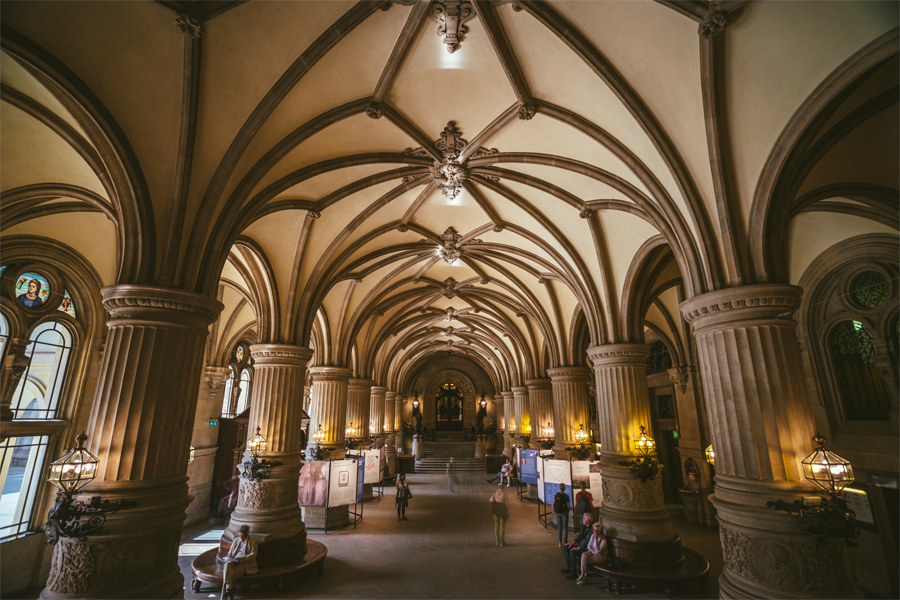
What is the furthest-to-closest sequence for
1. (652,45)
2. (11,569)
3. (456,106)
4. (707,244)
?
(11,569), (456,106), (707,244), (652,45)

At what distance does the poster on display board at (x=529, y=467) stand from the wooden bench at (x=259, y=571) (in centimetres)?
867

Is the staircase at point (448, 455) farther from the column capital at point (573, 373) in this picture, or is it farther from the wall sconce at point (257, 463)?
the wall sconce at point (257, 463)

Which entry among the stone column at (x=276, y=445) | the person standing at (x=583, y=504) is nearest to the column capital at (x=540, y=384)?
the person standing at (x=583, y=504)

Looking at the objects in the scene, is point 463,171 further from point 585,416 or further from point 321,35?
point 585,416

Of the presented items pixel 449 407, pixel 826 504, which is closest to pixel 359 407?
pixel 826 504

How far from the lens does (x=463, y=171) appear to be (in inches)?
368

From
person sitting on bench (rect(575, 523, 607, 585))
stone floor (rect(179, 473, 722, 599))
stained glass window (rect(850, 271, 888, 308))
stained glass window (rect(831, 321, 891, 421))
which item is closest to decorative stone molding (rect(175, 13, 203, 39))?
stone floor (rect(179, 473, 722, 599))

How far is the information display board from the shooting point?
15425 mm

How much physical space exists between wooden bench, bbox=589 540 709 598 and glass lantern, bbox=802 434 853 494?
382 cm

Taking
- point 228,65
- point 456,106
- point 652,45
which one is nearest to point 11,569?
point 228,65

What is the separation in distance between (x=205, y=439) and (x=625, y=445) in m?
13.4

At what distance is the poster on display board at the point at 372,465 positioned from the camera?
15281mm

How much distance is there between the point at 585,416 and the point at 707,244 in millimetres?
8437

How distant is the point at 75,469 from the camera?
466 cm
